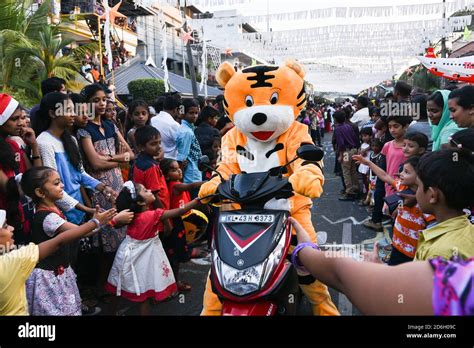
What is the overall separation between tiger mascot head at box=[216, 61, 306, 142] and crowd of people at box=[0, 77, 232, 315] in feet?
2.61

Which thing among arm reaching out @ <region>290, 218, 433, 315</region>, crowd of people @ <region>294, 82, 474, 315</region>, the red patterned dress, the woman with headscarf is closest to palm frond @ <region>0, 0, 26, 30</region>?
the red patterned dress

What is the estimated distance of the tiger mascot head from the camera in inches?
131

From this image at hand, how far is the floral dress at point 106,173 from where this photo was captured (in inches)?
155

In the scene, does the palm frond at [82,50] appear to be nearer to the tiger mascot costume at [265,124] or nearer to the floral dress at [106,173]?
the floral dress at [106,173]

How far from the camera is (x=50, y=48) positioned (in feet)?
27.1

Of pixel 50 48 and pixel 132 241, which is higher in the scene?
pixel 50 48

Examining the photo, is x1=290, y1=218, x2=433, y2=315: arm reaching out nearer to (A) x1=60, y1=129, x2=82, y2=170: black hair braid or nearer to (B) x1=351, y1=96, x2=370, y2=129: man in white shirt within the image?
(A) x1=60, y1=129, x2=82, y2=170: black hair braid

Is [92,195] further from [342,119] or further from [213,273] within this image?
[342,119]

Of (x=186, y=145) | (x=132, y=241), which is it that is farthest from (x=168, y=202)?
(x=186, y=145)

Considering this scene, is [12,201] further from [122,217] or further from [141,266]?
[141,266]

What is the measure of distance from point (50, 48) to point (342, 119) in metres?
6.01

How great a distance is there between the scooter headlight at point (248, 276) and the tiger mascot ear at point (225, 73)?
1917 millimetres
